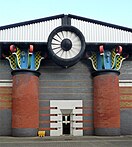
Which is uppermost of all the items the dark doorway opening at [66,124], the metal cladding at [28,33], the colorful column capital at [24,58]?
the metal cladding at [28,33]

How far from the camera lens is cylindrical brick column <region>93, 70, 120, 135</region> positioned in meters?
28.4

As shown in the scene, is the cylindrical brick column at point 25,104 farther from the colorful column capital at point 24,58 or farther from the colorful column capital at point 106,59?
the colorful column capital at point 106,59

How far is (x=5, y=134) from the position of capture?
1148 inches

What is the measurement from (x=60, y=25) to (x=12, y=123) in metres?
12.6

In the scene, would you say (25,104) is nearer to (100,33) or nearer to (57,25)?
(57,25)

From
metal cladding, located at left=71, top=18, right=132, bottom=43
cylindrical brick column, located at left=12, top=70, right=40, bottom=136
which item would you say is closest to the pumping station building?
cylindrical brick column, located at left=12, top=70, right=40, bottom=136

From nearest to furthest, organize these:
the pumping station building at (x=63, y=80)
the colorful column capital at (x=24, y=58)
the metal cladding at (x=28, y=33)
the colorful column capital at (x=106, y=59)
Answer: the pumping station building at (x=63, y=80) < the colorful column capital at (x=24, y=58) < the colorful column capital at (x=106, y=59) < the metal cladding at (x=28, y=33)

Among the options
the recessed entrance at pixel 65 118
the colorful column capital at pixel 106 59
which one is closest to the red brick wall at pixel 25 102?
the recessed entrance at pixel 65 118

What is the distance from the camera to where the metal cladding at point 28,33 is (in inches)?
1224

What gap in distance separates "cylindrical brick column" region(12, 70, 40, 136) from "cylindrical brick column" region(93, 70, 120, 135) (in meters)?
6.64

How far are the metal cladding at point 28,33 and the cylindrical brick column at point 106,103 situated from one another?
769cm

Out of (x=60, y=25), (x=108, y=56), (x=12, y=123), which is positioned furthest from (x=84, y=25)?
(x=12, y=123)

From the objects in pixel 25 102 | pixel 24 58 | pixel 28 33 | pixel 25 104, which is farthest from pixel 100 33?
pixel 25 104

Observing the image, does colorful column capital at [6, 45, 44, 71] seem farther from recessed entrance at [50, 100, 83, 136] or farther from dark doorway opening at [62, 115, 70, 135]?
dark doorway opening at [62, 115, 70, 135]
